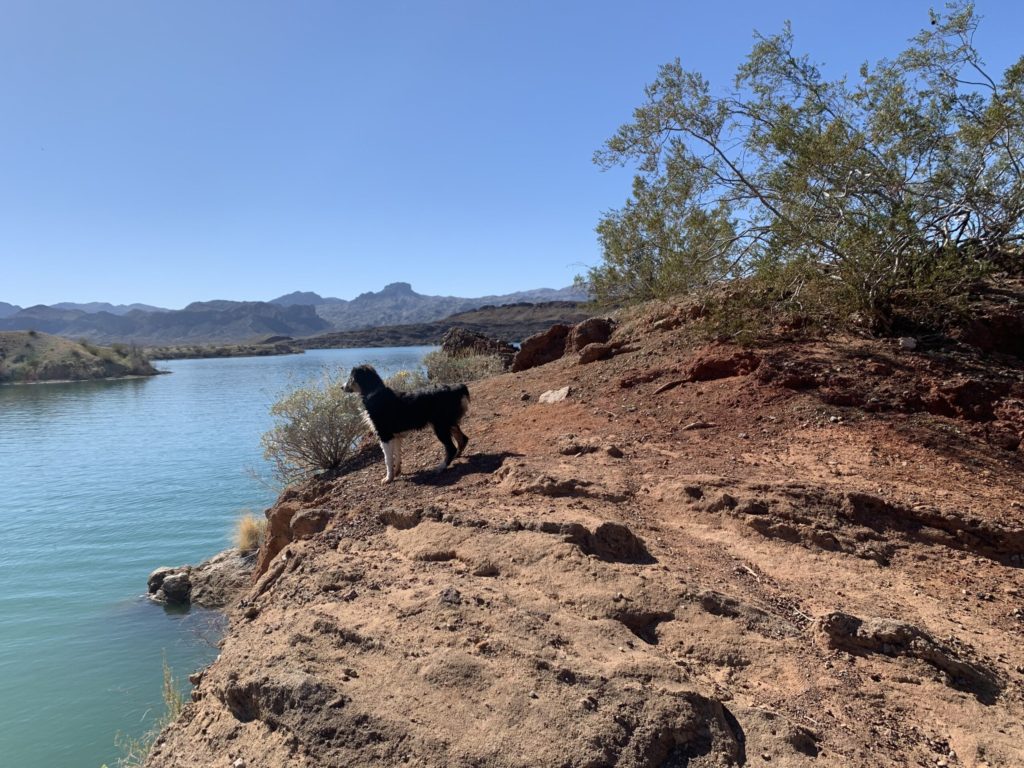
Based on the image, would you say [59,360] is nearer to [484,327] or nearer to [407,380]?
[484,327]

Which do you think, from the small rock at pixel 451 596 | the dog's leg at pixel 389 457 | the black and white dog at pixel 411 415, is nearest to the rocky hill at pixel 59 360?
the black and white dog at pixel 411 415

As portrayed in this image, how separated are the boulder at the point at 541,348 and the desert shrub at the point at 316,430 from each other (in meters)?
5.41

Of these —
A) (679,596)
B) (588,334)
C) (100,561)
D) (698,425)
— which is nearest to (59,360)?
(100,561)

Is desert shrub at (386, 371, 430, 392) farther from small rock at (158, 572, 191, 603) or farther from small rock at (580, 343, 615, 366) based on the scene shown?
small rock at (158, 572, 191, 603)

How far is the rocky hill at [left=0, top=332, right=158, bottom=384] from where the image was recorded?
2475 inches

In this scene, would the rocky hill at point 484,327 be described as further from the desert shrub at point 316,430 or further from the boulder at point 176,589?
the boulder at point 176,589

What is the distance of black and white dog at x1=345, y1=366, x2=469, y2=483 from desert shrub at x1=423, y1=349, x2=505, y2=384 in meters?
9.71

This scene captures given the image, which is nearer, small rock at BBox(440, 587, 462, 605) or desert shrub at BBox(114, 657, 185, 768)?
small rock at BBox(440, 587, 462, 605)

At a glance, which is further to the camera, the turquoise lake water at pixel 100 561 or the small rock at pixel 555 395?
the small rock at pixel 555 395

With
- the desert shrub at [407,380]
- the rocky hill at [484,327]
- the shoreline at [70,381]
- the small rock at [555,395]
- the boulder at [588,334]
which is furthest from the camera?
the rocky hill at [484,327]

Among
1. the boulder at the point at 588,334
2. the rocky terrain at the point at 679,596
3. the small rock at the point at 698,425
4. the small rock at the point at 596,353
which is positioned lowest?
the rocky terrain at the point at 679,596

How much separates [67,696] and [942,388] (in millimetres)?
10773

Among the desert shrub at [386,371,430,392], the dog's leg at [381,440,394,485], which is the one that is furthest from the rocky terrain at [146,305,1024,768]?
the desert shrub at [386,371,430,392]

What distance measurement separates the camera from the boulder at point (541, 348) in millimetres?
15188
